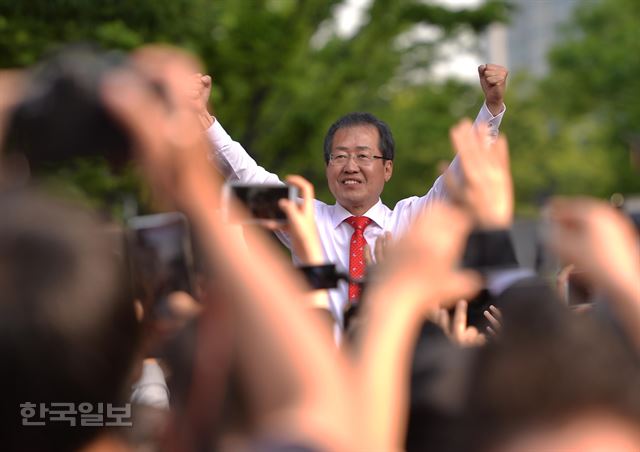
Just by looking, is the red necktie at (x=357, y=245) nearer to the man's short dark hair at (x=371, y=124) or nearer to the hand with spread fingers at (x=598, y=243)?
the man's short dark hair at (x=371, y=124)

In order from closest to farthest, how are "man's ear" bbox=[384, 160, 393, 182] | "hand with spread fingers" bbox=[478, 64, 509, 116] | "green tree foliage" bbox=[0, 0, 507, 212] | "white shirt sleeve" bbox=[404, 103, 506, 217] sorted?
"hand with spread fingers" bbox=[478, 64, 509, 116] < "white shirt sleeve" bbox=[404, 103, 506, 217] < "man's ear" bbox=[384, 160, 393, 182] < "green tree foliage" bbox=[0, 0, 507, 212]

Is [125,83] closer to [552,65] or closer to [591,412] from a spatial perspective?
[591,412]

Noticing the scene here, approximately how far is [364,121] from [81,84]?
224cm

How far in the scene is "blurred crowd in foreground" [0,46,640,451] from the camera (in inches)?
51.4

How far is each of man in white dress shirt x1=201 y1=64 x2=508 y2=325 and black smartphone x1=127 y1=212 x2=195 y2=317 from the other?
4.32 feet

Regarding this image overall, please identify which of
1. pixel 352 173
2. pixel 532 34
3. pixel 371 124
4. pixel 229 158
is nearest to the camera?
pixel 229 158

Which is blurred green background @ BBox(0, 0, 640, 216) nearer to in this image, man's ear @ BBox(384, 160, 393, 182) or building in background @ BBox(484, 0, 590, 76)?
man's ear @ BBox(384, 160, 393, 182)

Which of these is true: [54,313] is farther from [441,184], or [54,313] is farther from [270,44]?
[270,44]

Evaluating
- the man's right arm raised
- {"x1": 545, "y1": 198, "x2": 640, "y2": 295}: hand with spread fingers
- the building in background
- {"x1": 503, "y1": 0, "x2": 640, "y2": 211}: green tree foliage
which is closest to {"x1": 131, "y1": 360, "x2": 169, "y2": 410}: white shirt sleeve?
the man's right arm raised

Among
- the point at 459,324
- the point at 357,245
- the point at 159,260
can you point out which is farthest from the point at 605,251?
the point at 357,245

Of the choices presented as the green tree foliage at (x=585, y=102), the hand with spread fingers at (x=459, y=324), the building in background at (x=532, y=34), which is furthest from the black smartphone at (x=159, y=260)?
the building in background at (x=532, y=34)

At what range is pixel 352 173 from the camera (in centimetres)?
353

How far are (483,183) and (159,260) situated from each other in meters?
0.82

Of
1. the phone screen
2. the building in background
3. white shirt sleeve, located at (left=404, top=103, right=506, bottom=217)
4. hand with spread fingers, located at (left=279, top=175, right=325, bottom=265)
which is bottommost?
hand with spread fingers, located at (left=279, top=175, right=325, bottom=265)
